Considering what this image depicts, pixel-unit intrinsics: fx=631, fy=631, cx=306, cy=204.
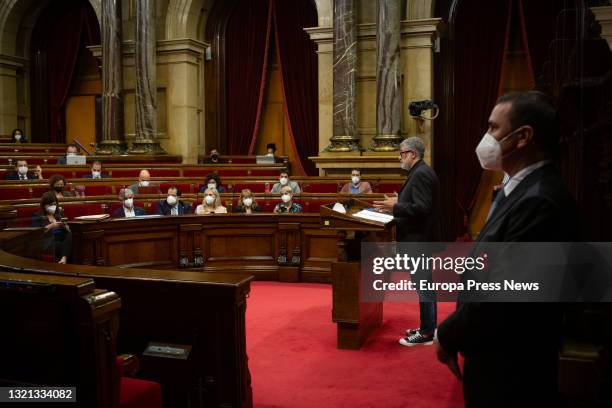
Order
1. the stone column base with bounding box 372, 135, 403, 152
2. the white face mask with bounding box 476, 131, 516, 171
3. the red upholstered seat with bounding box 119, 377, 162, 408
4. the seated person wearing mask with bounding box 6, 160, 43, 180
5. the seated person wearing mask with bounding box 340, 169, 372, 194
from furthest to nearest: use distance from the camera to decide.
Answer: the stone column base with bounding box 372, 135, 403, 152 < the seated person wearing mask with bounding box 6, 160, 43, 180 < the seated person wearing mask with bounding box 340, 169, 372, 194 < the red upholstered seat with bounding box 119, 377, 162, 408 < the white face mask with bounding box 476, 131, 516, 171

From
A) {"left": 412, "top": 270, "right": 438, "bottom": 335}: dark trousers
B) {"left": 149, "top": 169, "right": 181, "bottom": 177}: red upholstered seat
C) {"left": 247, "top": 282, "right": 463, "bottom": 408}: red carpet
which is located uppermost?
{"left": 149, "top": 169, "right": 181, "bottom": 177}: red upholstered seat

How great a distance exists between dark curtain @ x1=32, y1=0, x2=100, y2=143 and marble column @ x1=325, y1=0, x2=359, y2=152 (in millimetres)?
7317

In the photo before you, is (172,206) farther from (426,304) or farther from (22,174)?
(426,304)

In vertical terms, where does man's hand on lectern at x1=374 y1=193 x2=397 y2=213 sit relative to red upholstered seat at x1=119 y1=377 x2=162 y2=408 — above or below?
above

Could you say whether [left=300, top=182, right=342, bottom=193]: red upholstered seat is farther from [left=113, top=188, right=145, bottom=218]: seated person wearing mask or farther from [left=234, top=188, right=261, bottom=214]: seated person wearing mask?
[left=113, top=188, right=145, bottom=218]: seated person wearing mask

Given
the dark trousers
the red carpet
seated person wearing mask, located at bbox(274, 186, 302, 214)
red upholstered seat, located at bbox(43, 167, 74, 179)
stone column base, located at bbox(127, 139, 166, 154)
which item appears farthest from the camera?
stone column base, located at bbox(127, 139, 166, 154)

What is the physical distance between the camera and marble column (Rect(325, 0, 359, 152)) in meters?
10.5

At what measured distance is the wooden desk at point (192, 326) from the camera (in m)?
2.85

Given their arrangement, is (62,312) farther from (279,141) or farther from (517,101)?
(279,141)

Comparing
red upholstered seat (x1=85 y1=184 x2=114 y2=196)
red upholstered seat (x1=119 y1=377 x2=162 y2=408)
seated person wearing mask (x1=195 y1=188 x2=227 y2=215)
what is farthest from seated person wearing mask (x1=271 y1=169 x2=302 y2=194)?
red upholstered seat (x1=119 y1=377 x2=162 y2=408)

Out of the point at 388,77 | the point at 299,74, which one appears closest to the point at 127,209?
the point at 388,77

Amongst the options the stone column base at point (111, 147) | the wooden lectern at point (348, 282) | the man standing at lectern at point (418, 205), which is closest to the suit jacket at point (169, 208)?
the wooden lectern at point (348, 282)

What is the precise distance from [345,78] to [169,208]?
13.6 ft

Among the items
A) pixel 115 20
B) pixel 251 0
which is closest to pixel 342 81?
pixel 251 0
